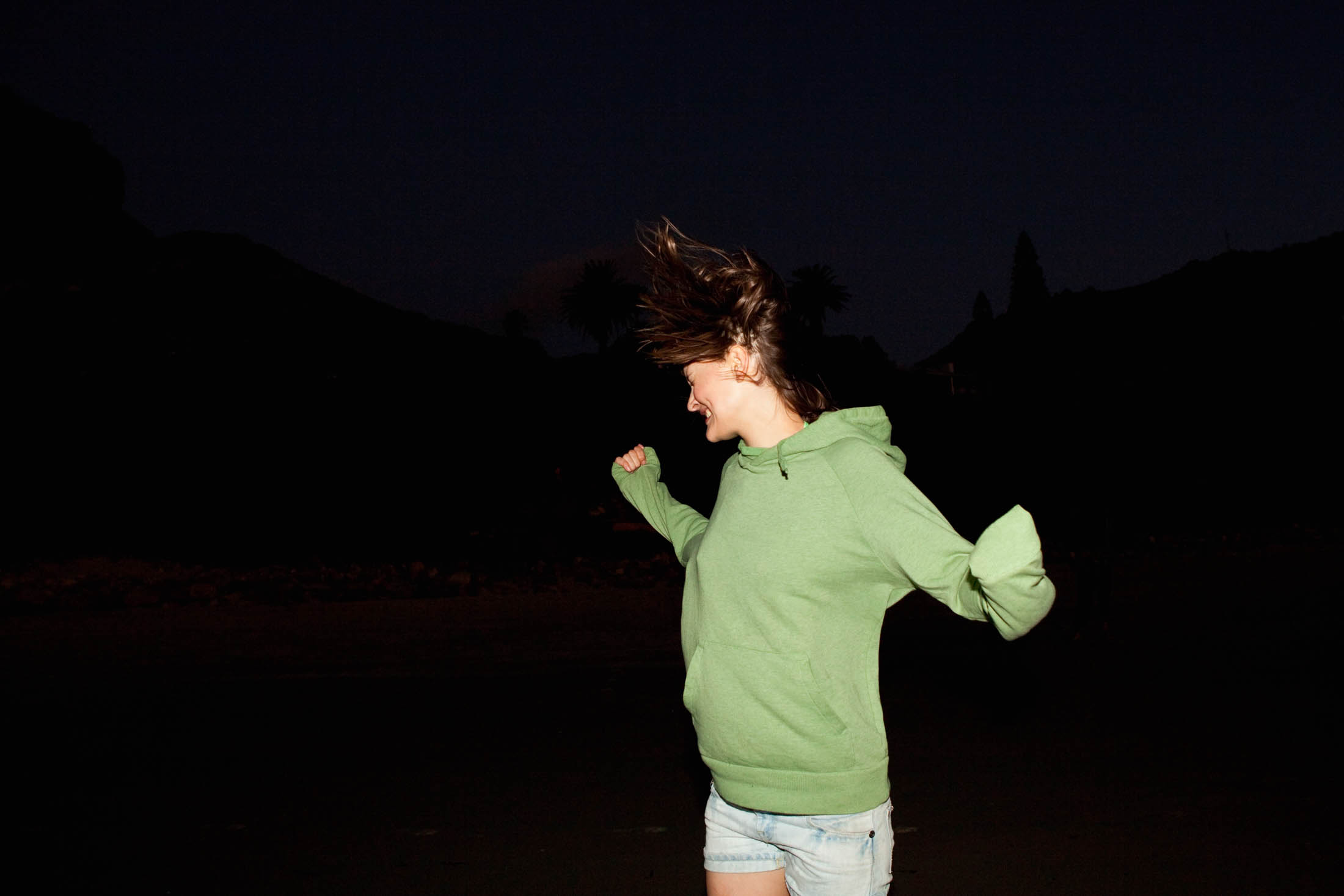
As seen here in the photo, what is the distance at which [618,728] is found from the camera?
5359 millimetres

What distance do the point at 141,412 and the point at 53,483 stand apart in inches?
71.6

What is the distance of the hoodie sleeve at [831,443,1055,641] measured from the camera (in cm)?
151

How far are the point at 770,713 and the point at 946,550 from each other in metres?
0.46

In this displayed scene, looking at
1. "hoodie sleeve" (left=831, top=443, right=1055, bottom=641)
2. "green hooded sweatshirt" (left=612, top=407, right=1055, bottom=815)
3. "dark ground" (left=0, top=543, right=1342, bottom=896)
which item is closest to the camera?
"hoodie sleeve" (left=831, top=443, right=1055, bottom=641)

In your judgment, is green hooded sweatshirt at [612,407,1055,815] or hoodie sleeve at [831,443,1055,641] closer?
hoodie sleeve at [831,443,1055,641]

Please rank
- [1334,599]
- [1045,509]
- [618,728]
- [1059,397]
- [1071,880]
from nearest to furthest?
[1071,880]
[618,728]
[1334,599]
[1045,509]
[1059,397]

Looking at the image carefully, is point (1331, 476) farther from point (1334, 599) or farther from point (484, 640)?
point (484, 640)

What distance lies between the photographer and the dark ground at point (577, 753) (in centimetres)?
376

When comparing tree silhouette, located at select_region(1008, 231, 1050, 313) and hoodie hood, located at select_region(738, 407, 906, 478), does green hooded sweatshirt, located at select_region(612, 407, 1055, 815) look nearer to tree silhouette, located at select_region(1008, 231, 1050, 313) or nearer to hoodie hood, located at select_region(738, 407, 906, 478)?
hoodie hood, located at select_region(738, 407, 906, 478)

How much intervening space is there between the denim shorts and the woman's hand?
988 millimetres

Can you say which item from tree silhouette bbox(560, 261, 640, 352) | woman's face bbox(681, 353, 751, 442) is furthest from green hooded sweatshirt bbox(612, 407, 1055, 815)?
tree silhouette bbox(560, 261, 640, 352)

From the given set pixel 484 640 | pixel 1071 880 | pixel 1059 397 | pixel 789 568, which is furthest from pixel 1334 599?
pixel 1059 397

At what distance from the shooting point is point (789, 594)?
1780 millimetres

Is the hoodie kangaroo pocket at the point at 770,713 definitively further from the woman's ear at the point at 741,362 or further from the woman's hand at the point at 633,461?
the woman's hand at the point at 633,461
